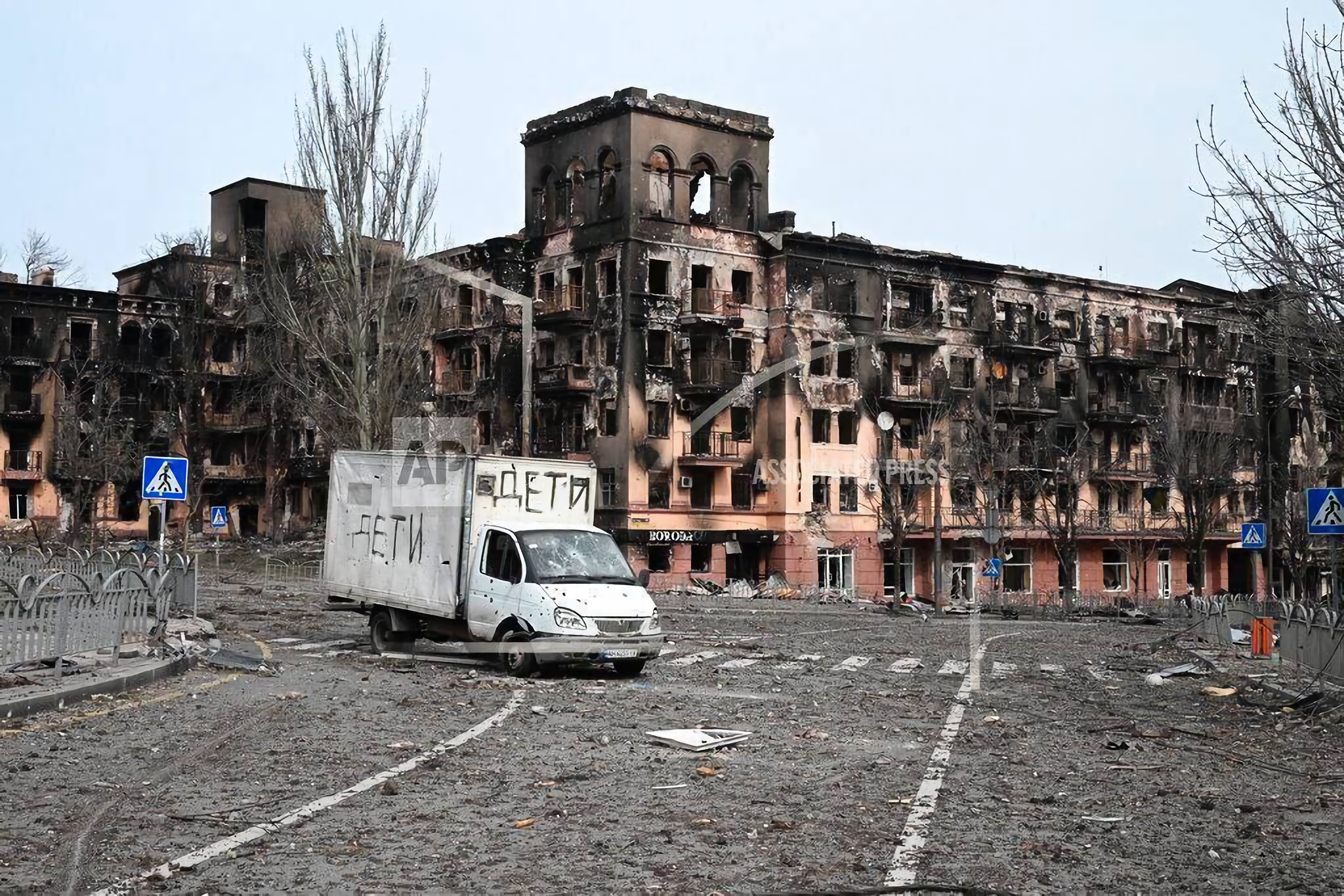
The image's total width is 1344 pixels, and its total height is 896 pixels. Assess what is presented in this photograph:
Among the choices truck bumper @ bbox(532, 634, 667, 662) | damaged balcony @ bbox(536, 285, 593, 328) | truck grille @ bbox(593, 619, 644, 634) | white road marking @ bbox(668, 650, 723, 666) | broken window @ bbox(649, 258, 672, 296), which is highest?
broken window @ bbox(649, 258, 672, 296)

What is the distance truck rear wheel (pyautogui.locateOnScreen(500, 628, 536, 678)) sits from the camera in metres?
19.4

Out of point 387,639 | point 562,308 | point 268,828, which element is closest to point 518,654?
point 387,639

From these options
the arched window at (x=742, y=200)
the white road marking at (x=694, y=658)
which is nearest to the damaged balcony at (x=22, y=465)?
the arched window at (x=742, y=200)

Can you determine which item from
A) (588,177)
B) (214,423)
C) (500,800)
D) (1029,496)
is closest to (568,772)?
(500,800)

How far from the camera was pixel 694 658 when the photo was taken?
23750 millimetres

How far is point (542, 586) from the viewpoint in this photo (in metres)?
19.6

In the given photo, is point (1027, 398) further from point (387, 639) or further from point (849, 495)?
point (387, 639)

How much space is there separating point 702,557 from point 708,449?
460 centimetres

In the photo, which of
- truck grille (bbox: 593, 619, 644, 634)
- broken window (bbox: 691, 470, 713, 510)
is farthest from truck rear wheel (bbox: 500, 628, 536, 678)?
broken window (bbox: 691, 470, 713, 510)

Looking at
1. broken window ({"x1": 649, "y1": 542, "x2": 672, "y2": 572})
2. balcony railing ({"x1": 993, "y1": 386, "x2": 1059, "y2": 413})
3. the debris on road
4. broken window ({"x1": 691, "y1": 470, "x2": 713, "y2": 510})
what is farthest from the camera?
balcony railing ({"x1": 993, "y1": 386, "x2": 1059, "y2": 413})

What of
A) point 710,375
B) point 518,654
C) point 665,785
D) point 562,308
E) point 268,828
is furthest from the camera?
point 562,308

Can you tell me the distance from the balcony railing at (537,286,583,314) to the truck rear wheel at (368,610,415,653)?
3980 cm

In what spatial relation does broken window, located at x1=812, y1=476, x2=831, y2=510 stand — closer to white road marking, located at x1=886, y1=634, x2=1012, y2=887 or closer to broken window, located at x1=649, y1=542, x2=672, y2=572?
broken window, located at x1=649, y1=542, x2=672, y2=572

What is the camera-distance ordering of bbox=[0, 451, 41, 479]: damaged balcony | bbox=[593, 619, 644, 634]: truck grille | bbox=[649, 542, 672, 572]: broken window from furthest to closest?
bbox=[0, 451, 41, 479]: damaged balcony → bbox=[649, 542, 672, 572]: broken window → bbox=[593, 619, 644, 634]: truck grille
